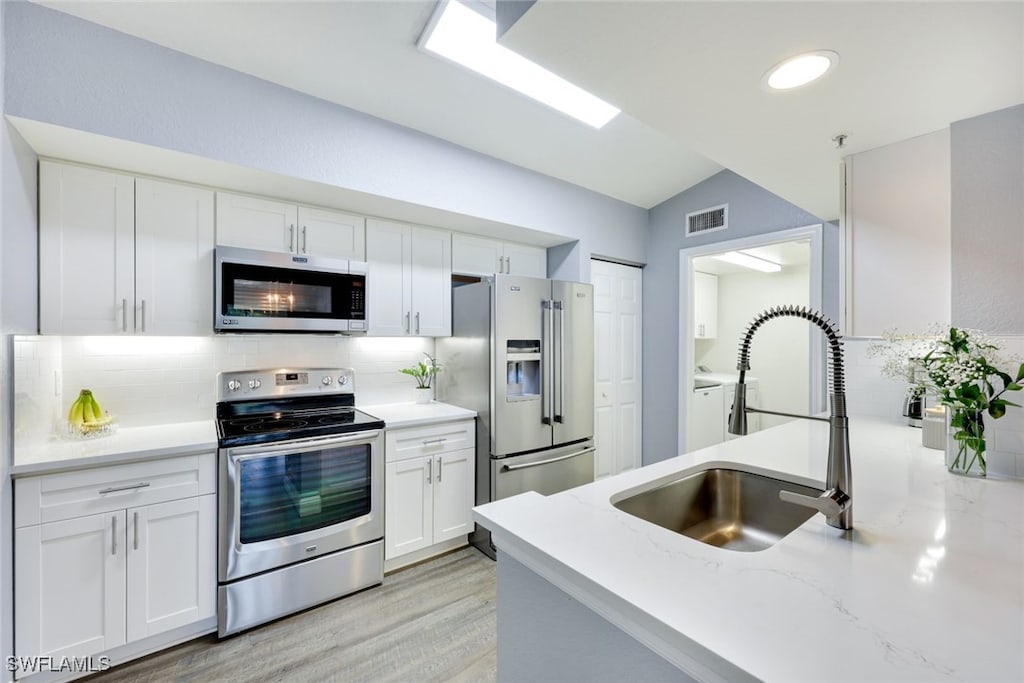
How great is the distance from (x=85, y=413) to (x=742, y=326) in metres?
6.33

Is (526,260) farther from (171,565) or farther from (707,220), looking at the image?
(171,565)

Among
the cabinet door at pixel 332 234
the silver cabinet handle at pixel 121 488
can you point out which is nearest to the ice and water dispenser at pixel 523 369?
the cabinet door at pixel 332 234

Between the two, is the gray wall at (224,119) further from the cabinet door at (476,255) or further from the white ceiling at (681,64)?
the cabinet door at (476,255)

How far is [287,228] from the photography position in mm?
2564

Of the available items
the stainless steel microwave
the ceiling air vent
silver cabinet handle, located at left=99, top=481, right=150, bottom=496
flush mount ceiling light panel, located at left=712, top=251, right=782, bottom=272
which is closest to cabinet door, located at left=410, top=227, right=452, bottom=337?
the stainless steel microwave

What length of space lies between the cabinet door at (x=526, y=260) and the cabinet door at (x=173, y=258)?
203 cm

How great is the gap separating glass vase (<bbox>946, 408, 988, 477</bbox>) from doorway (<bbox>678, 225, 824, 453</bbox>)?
2.46 meters

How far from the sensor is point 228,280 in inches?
89.5

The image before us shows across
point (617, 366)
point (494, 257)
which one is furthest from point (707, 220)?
point (494, 257)

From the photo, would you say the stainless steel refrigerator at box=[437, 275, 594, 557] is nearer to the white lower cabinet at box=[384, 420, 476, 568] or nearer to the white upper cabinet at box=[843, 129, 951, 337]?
the white lower cabinet at box=[384, 420, 476, 568]

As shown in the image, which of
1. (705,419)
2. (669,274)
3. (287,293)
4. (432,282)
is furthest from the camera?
(705,419)

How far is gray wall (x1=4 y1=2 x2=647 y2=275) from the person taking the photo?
1701 mm

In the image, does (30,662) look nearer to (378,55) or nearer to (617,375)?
(378,55)

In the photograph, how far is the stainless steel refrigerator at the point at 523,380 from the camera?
2.87m
